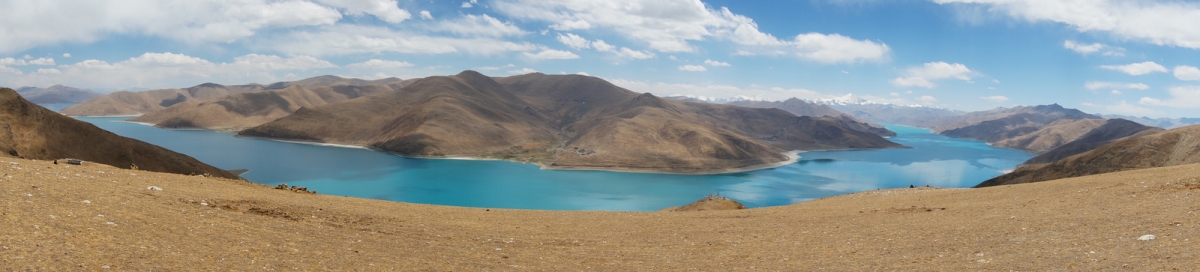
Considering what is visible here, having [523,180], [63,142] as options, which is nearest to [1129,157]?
[63,142]

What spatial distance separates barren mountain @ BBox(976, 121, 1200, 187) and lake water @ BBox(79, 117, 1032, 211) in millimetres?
51777

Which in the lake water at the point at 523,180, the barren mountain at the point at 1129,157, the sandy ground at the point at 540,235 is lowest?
the lake water at the point at 523,180

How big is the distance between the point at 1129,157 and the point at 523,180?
372 ft

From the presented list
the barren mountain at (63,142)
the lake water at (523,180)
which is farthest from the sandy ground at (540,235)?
the lake water at (523,180)

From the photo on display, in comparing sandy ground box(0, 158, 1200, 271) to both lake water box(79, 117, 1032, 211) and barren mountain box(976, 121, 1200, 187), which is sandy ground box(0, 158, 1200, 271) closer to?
barren mountain box(976, 121, 1200, 187)

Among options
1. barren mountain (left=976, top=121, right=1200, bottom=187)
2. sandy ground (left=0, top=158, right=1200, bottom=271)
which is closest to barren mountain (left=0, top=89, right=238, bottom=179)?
sandy ground (left=0, top=158, right=1200, bottom=271)

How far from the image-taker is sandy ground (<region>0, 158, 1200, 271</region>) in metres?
11.7

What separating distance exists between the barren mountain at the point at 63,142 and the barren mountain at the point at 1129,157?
93.6m

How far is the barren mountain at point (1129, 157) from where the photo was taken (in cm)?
5822

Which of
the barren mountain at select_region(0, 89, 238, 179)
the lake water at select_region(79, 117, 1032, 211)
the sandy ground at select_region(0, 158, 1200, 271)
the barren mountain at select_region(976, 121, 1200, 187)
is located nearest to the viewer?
the sandy ground at select_region(0, 158, 1200, 271)

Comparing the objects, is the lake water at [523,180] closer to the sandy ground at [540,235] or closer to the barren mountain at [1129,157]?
the barren mountain at [1129,157]

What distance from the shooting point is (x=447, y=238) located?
17.4 m

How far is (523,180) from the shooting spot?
468 ft

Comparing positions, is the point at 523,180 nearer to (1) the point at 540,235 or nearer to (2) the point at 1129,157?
(2) the point at 1129,157
